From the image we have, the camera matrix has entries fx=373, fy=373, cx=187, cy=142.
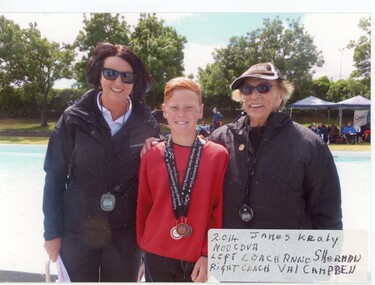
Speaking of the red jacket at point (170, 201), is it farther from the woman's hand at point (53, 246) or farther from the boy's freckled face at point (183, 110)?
the woman's hand at point (53, 246)

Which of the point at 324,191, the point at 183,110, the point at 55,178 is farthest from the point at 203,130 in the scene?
the point at 55,178

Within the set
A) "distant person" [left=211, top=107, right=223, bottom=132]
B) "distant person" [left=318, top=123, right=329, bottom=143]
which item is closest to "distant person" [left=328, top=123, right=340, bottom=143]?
"distant person" [left=318, top=123, right=329, bottom=143]

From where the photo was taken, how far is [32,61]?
2016 millimetres

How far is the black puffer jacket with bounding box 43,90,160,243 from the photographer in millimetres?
1508

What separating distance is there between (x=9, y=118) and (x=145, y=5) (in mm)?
935

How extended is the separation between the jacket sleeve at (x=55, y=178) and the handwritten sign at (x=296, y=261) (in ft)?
2.35

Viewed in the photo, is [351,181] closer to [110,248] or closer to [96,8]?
[110,248]

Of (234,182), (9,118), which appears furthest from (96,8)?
(234,182)

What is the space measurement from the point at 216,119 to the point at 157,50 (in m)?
0.47

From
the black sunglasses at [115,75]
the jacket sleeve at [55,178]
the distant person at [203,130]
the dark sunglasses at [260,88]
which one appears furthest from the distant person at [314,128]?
the jacket sleeve at [55,178]

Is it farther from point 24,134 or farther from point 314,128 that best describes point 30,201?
point 314,128

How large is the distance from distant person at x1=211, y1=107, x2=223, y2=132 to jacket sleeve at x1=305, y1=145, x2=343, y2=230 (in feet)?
1.49

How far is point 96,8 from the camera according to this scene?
1.79 meters

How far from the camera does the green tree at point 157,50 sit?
168 cm
